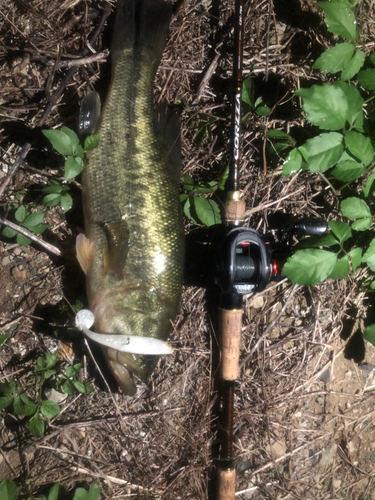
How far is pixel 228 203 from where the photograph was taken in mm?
2258

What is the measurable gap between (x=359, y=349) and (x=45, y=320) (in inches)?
89.8

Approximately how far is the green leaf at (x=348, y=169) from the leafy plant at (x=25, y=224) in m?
1.81

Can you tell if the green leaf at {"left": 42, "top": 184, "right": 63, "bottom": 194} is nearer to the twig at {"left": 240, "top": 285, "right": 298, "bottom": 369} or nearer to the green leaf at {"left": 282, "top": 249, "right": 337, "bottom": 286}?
the green leaf at {"left": 282, "top": 249, "right": 337, "bottom": 286}

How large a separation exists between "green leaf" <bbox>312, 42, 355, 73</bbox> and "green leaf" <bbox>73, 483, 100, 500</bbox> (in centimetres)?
289

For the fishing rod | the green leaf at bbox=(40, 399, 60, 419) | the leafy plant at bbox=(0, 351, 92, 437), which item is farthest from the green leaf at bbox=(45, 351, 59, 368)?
the fishing rod

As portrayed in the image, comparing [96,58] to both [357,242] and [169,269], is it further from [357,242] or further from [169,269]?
[357,242]

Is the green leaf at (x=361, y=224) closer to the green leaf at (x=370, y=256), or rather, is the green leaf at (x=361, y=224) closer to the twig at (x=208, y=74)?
the green leaf at (x=370, y=256)

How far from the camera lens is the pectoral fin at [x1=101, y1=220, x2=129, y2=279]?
83.0 inches

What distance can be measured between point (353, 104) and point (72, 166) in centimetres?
161

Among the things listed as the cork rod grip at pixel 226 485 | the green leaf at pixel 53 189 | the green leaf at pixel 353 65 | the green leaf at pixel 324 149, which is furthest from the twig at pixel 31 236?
the green leaf at pixel 353 65

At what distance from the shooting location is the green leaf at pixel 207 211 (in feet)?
7.64

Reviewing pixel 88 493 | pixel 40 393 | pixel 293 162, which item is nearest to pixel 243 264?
pixel 293 162

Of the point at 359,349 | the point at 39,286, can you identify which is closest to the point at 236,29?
the point at 39,286

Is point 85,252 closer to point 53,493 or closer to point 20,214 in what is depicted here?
point 20,214
